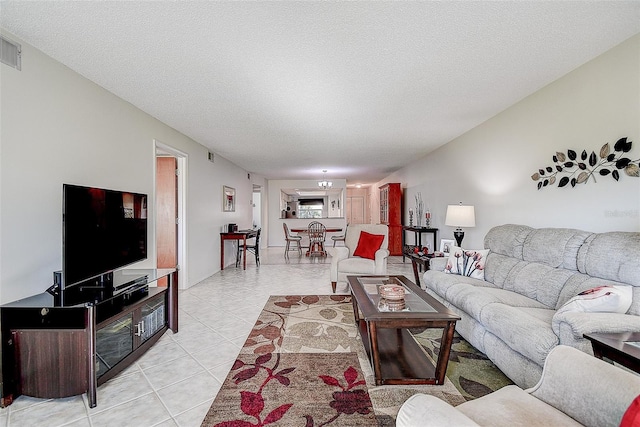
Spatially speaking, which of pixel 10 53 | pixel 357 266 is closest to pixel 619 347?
pixel 357 266

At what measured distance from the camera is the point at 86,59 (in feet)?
7.64

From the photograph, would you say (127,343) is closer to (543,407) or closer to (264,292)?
(264,292)

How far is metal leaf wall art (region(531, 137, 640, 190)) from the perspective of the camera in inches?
87.3

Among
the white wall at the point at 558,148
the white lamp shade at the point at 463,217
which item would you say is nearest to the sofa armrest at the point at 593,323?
the white wall at the point at 558,148

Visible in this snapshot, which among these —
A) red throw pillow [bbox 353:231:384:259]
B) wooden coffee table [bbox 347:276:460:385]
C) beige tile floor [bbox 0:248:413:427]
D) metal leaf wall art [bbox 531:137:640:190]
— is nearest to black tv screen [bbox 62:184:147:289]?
beige tile floor [bbox 0:248:413:427]

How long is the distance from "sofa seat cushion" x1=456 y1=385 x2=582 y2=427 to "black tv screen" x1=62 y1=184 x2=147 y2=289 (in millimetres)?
2405

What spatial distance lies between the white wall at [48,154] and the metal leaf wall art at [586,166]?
4375mm

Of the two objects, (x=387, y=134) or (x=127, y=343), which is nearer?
(x=127, y=343)

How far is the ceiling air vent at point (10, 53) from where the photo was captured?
1.94m

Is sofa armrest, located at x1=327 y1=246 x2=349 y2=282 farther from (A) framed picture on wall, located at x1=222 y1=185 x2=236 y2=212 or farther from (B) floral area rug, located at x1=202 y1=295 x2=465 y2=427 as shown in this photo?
(A) framed picture on wall, located at x1=222 y1=185 x2=236 y2=212

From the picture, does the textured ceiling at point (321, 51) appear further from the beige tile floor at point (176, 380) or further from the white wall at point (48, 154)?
the beige tile floor at point (176, 380)

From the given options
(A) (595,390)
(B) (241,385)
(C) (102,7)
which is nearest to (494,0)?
→ (A) (595,390)

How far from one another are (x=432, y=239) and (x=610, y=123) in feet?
12.5

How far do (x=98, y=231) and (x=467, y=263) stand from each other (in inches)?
139
